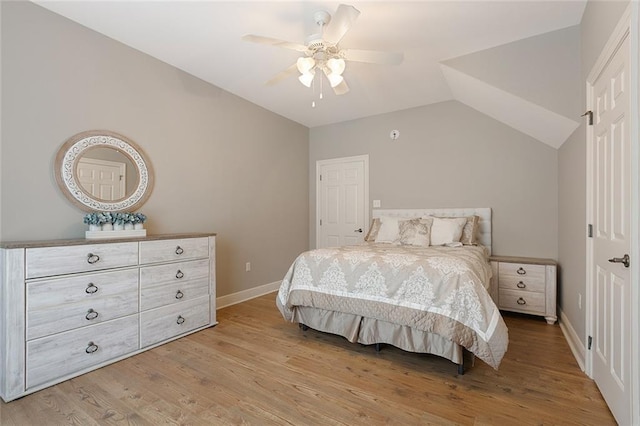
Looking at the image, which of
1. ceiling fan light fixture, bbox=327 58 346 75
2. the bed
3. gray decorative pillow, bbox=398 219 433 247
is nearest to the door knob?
the bed

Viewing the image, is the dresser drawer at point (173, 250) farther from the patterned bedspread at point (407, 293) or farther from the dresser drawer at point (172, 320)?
the patterned bedspread at point (407, 293)

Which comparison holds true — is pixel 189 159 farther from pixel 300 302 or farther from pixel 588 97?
pixel 588 97

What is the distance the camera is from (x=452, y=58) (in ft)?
9.73

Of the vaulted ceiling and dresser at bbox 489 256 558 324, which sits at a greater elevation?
the vaulted ceiling

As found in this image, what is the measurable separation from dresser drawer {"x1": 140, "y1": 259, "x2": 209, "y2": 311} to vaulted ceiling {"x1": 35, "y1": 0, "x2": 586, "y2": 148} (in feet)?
6.81

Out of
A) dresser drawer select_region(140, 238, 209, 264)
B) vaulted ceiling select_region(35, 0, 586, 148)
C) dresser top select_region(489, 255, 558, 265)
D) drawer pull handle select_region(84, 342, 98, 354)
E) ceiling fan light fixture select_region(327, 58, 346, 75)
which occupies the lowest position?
drawer pull handle select_region(84, 342, 98, 354)

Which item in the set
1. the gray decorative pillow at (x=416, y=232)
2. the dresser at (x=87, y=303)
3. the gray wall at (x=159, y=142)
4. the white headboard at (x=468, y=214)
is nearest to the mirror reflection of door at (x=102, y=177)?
the gray wall at (x=159, y=142)

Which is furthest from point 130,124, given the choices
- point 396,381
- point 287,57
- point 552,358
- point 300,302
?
point 552,358

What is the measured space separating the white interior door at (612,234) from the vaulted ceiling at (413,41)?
0.70 m

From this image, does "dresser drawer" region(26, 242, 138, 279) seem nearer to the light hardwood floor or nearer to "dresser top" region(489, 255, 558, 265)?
the light hardwood floor

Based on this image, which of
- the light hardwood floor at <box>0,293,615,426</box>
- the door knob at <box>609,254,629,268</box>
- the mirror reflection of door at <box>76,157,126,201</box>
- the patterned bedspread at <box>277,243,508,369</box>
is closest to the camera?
the door knob at <box>609,254,629,268</box>

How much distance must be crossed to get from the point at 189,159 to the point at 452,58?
3012 mm

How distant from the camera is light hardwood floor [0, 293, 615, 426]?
1646mm

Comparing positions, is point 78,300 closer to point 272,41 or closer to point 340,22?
point 272,41
